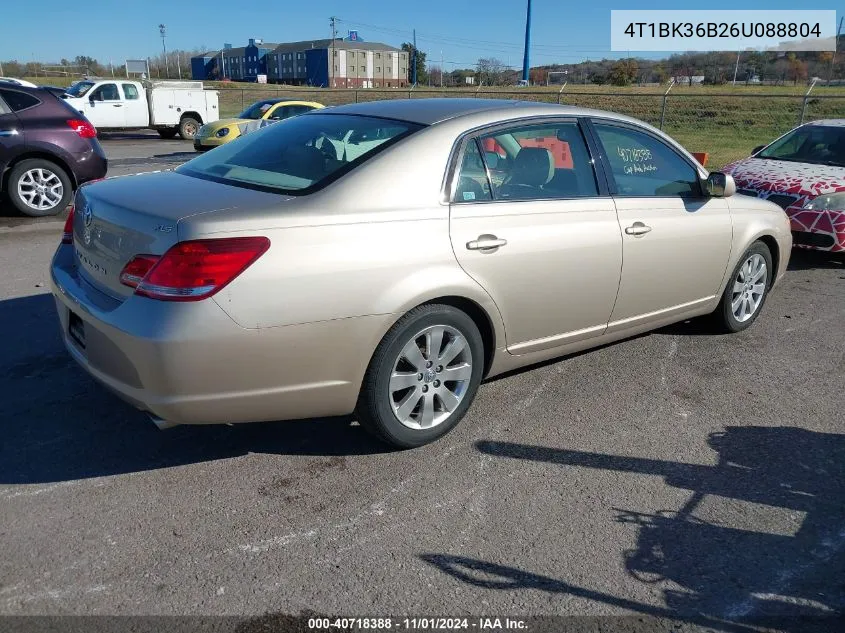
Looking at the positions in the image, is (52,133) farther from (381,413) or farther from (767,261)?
(767,261)

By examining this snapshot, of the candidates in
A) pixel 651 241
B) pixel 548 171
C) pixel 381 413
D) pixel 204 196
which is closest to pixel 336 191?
pixel 204 196

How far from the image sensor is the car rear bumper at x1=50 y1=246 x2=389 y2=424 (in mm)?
2840

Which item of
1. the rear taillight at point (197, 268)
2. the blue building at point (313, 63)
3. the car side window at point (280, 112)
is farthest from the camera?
the blue building at point (313, 63)

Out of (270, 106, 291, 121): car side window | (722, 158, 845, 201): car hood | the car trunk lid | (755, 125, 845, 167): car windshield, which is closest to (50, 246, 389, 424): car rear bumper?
the car trunk lid

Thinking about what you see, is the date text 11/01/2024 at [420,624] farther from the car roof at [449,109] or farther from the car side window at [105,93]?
the car side window at [105,93]

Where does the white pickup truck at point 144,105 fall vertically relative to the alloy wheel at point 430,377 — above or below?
above

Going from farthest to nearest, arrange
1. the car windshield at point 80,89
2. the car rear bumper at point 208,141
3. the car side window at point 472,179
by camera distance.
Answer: the car windshield at point 80,89 → the car rear bumper at point 208,141 → the car side window at point 472,179

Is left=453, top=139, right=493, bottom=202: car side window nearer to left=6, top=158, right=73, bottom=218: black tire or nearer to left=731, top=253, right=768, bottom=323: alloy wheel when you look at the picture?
left=731, top=253, right=768, bottom=323: alloy wheel

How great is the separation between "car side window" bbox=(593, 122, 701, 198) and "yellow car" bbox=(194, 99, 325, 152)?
42.9 feet

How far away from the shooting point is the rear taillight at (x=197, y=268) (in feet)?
9.30

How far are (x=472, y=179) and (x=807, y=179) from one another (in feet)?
18.1

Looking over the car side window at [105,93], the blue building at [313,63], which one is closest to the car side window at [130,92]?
the car side window at [105,93]

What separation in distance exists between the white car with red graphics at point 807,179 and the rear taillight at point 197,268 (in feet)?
20.8

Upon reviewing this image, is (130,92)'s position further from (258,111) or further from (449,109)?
(449,109)
